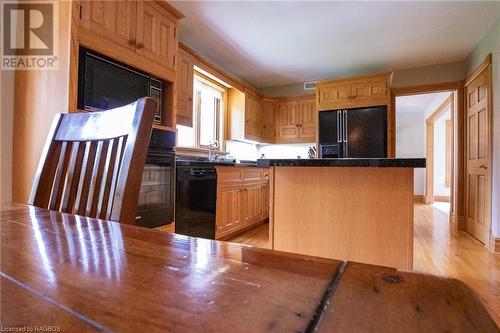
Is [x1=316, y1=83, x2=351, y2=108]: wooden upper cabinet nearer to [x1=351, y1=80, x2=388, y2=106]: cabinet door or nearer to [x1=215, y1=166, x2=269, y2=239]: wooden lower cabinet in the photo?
[x1=351, y1=80, x2=388, y2=106]: cabinet door

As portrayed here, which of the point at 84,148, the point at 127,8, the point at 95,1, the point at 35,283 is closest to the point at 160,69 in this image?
the point at 127,8

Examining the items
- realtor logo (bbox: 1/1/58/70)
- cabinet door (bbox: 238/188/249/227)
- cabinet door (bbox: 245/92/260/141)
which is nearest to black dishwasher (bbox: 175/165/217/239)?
cabinet door (bbox: 238/188/249/227)

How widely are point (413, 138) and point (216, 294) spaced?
841 centimetres

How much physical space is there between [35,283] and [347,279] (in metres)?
0.34

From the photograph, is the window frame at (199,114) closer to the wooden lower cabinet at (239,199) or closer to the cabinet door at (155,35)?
the wooden lower cabinet at (239,199)

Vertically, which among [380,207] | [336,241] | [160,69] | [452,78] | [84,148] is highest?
[452,78]

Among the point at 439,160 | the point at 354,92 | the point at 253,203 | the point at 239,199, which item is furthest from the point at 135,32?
the point at 439,160

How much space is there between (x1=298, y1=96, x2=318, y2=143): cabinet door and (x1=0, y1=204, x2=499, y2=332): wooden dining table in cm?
444

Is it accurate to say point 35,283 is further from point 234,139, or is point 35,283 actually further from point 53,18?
point 234,139

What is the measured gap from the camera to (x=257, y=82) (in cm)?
486

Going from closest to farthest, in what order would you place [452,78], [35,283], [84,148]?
[35,283]
[84,148]
[452,78]

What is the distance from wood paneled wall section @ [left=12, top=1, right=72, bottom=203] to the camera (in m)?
1.58

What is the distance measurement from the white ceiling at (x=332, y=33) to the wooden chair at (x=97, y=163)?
2.13m

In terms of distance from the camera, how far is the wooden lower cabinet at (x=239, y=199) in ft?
9.70
